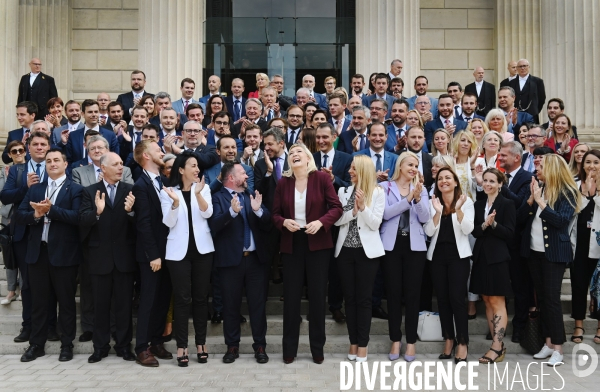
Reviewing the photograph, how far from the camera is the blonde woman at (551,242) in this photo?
23.2ft

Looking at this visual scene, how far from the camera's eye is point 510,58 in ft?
48.1

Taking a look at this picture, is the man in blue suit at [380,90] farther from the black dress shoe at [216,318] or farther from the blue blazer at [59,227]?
the blue blazer at [59,227]

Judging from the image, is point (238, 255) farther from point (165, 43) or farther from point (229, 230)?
point (165, 43)

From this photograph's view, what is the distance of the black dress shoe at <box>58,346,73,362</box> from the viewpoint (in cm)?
712

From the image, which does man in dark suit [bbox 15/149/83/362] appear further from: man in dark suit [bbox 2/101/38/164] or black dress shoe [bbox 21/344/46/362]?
man in dark suit [bbox 2/101/38/164]

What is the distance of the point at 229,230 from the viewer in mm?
7141

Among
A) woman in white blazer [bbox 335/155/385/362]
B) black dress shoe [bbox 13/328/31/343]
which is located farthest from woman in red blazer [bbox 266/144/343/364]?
black dress shoe [bbox 13/328/31/343]

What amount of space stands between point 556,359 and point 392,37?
8483 millimetres

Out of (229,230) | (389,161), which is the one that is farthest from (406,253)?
(229,230)

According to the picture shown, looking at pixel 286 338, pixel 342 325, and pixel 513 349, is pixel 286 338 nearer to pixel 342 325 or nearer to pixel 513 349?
pixel 342 325

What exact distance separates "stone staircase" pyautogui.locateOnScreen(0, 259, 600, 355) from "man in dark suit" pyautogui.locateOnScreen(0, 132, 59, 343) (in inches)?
9.6

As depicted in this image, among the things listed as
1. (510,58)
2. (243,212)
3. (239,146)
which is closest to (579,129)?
(510,58)

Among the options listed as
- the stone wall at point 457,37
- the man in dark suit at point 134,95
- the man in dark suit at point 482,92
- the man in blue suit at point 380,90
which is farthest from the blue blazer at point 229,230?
the stone wall at point 457,37

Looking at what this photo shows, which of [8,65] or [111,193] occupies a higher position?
[8,65]
